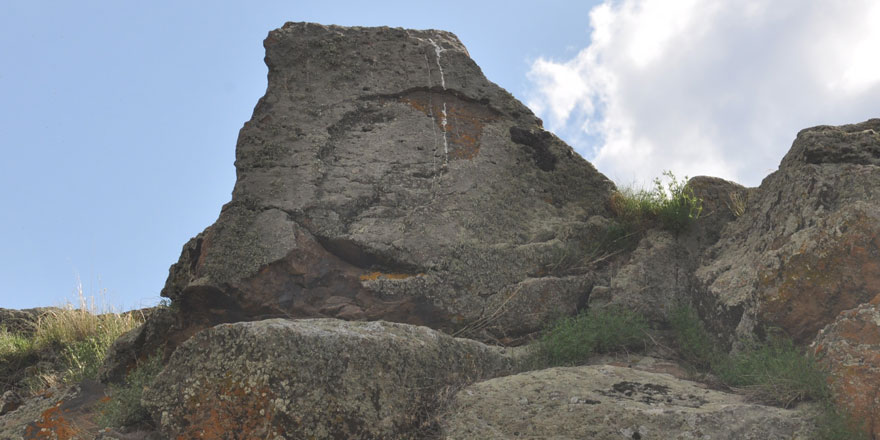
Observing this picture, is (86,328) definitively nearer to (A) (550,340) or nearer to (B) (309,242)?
(B) (309,242)

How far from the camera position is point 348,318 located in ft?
18.1

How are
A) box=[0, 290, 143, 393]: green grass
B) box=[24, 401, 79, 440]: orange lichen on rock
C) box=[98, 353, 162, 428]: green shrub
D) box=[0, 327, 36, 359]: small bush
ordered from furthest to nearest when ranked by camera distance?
box=[0, 327, 36, 359]: small bush → box=[0, 290, 143, 393]: green grass → box=[24, 401, 79, 440]: orange lichen on rock → box=[98, 353, 162, 428]: green shrub

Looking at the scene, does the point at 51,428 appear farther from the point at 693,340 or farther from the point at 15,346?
the point at 693,340

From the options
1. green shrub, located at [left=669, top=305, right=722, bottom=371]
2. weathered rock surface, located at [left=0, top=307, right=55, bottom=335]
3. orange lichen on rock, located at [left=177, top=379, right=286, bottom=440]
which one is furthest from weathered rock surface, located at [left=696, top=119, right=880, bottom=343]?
weathered rock surface, located at [left=0, top=307, right=55, bottom=335]

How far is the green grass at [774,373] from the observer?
3.54 m

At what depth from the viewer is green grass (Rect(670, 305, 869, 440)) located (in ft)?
11.6

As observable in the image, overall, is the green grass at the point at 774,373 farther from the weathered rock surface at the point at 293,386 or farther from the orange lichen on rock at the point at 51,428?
the orange lichen on rock at the point at 51,428

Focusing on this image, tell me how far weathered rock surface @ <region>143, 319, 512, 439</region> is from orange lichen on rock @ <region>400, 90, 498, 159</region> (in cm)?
270

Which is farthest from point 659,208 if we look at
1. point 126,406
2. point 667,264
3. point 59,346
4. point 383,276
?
point 59,346

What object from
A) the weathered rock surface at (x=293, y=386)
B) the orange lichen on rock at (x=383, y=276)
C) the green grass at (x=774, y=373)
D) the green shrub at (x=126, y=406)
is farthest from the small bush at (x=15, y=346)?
the green grass at (x=774, y=373)

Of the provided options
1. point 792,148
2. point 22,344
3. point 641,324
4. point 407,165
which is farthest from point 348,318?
point 22,344

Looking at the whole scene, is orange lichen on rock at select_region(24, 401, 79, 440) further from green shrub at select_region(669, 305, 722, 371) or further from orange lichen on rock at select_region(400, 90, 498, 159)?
green shrub at select_region(669, 305, 722, 371)

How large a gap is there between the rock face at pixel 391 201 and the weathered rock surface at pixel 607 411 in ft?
4.13

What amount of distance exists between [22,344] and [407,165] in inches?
187
